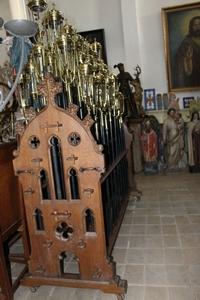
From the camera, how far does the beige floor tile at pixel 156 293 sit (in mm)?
1607

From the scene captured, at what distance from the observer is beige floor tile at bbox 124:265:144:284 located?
1780mm

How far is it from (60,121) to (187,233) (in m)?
1.40

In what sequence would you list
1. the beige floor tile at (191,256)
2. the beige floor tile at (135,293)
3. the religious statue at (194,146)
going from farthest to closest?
the religious statue at (194,146) → the beige floor tile at (191,256) → the beige floor tile at (135,293)

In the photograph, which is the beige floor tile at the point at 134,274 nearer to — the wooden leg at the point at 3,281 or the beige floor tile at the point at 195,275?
the beige floor tile at the point at 195,275

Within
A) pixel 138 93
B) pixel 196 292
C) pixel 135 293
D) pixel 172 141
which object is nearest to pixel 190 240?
pixel 196 292

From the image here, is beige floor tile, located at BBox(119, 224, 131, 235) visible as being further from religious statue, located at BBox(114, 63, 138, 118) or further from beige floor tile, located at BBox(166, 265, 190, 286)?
religious statue, located at BBox(114, 63, 138, 118)

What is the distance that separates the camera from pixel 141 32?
4.69m

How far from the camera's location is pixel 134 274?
1.85 m

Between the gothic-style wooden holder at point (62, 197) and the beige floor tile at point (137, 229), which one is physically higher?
the gothic-style wooden holder at point (62, 197)

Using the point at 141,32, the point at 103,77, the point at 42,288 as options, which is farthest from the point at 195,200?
the point at 141,32

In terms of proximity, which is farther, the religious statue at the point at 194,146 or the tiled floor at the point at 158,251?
the religious statue at the point at 194,146

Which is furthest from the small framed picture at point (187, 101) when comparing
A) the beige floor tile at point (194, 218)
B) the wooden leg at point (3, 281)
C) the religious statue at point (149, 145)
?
the wooden leg at point (3, 281)

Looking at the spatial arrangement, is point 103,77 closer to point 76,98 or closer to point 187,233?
point 76,98

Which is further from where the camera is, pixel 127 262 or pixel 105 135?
pixel 105 135
